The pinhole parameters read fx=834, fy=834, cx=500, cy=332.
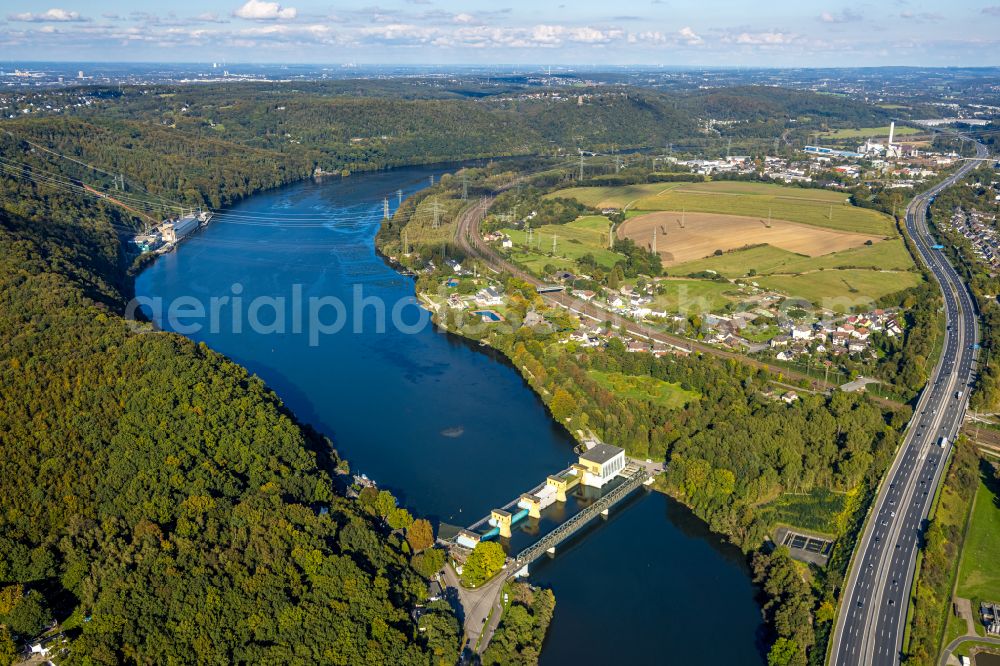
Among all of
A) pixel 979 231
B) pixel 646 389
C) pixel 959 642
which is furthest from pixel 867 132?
pixel 959 642

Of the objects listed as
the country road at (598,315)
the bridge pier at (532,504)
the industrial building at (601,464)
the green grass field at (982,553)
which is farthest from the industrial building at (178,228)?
the green grass field at (982,553)

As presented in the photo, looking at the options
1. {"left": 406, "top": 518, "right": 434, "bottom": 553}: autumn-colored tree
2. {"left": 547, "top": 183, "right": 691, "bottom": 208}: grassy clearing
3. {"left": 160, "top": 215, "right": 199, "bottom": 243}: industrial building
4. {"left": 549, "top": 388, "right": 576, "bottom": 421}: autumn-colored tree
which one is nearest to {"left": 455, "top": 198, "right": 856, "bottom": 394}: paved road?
{"left": 549, "top": 388, "right": 576, "bottom": 421}: autumn-colored tree

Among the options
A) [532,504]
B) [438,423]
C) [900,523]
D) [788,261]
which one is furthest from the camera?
[788,261]

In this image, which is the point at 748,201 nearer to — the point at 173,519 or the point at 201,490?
the point at 201,490

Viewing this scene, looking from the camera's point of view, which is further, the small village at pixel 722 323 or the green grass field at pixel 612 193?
the green grass field at pixel 612 193

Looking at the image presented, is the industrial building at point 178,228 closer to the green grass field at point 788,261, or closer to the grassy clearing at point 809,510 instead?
the green grass field at point 788,261

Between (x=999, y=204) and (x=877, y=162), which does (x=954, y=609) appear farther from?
(x=877, y=162)

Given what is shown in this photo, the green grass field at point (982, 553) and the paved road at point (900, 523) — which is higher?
the paved road at point (900, 523)
